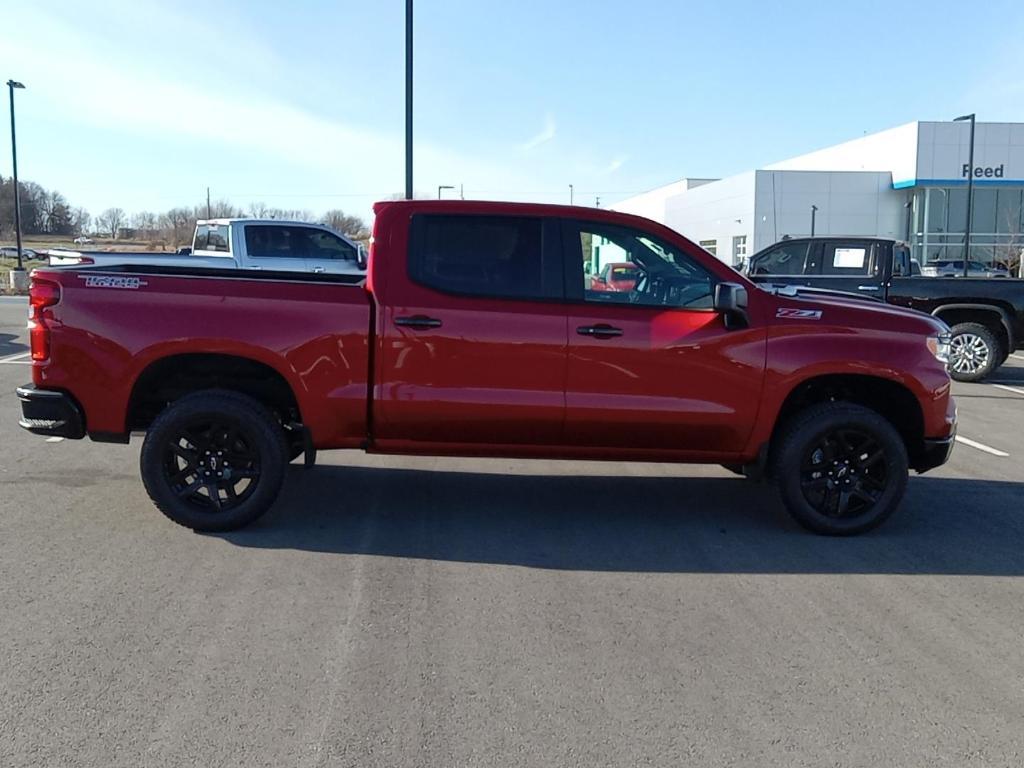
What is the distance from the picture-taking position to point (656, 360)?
19.0 ft

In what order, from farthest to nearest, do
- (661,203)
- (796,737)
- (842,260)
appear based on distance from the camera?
(661,203) → (842,260) → (796,737)

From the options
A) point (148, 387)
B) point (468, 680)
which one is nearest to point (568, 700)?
point (468, 680)

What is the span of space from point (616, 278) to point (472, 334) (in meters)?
1.03

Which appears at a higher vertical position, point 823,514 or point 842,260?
point 842,260

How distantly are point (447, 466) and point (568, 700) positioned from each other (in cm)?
425

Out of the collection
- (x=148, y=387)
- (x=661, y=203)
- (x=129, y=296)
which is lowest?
(x=148, y=387)

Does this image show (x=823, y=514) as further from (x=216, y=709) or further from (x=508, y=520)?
(x=216, y=709)

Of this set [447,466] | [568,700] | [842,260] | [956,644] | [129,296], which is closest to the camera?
[568,700]

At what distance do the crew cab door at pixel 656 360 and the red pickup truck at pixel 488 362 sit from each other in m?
0.01

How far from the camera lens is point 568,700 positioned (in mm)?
3740

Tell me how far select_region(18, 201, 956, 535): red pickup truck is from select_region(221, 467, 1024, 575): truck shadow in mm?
374

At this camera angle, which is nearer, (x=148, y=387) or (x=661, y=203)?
(x=148, y=387)

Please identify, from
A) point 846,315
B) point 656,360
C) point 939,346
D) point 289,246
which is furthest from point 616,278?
point 289,246

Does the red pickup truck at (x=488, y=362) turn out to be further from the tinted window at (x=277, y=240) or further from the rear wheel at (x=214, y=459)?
the tinted window at (x=277, y=240)
